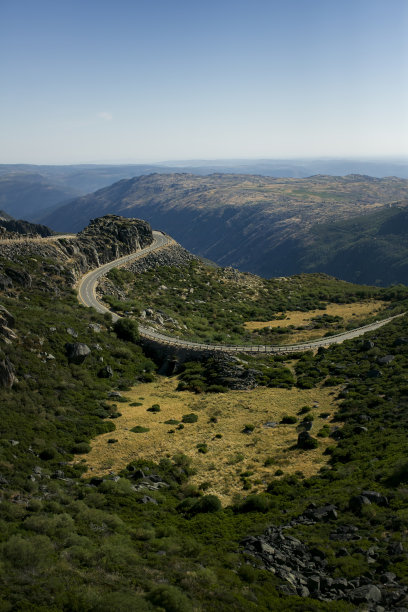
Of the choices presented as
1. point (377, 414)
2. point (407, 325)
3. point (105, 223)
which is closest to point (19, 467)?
point (377, 414)

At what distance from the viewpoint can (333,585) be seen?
2023 centimetres

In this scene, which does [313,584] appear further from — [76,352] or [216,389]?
[76,352]

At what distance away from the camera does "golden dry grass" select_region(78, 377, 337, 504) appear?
35.9m

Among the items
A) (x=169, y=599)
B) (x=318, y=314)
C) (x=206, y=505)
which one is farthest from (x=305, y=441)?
(x=318, y=314)

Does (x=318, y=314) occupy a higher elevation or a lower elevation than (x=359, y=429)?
higher

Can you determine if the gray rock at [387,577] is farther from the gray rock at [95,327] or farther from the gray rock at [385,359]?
the gray rock at [95,327]

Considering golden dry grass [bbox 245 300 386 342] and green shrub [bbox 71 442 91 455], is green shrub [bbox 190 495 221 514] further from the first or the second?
golden dry grass [bbox 245 300 386 342]

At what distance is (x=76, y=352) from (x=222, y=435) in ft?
73.0

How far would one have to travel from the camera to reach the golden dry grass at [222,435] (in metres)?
35.9

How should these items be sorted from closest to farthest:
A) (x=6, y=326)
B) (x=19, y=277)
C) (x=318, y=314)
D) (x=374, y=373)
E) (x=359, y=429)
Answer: (x=359, y=429), (x=6, y=326), (x=374, y=373), (x=19, y=277), (x=318, y=314)

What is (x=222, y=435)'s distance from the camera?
42938 millimetres

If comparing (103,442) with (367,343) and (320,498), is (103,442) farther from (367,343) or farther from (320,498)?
(367,343)

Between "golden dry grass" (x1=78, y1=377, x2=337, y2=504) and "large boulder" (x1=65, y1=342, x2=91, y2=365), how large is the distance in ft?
25.3

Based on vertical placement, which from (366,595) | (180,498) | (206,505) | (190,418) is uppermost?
(366,595)
